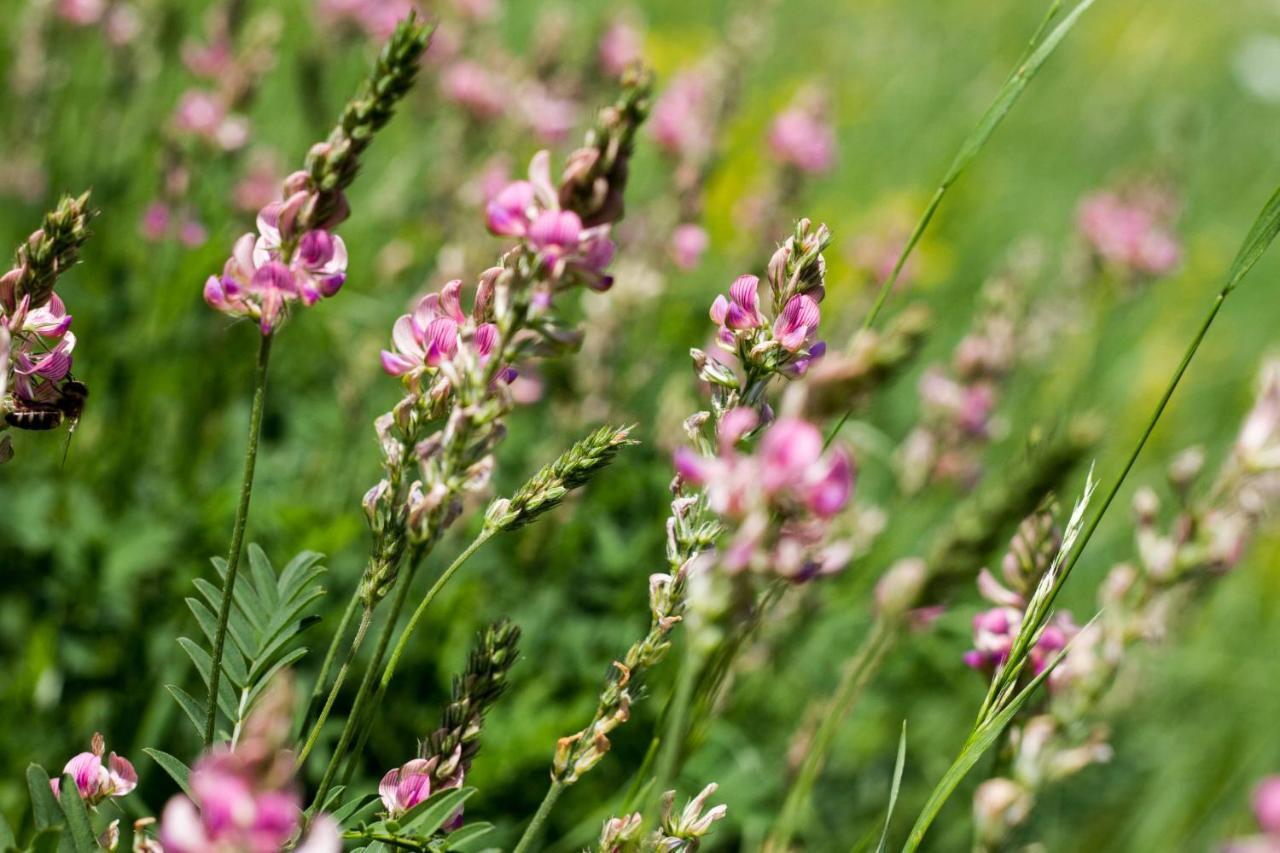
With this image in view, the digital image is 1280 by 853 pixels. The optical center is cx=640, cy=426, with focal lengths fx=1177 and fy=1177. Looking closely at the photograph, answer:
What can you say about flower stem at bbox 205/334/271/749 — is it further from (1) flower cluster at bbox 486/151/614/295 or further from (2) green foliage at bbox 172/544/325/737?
(1) flower cluster at bbox 486/151/614/295

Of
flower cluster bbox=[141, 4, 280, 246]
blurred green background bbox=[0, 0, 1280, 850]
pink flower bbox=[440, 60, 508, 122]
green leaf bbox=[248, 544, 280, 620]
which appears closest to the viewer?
green leaf bbox=[248, 544, 280, 620]

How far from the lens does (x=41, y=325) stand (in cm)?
113

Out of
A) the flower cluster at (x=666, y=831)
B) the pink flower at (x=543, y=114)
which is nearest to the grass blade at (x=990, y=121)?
the flower cluster at (x=666, y=831)

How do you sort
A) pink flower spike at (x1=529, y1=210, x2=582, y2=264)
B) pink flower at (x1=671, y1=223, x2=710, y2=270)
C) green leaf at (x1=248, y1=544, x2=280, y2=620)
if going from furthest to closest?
pink flower at (x1=671, y1=223, x2=710, y2=270)
green leaf at (x1=248, y1=544, x2=280, y2=620)
pink flower spike at (x1=529, y1=210, x2=582, y2=264)

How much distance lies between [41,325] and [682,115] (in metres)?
3.06

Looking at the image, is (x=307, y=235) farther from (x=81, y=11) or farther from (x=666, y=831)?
(x=81, y=11)

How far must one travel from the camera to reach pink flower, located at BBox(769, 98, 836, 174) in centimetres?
391

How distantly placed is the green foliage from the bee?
0.21 meters

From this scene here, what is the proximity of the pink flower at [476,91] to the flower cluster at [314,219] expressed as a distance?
2813mm

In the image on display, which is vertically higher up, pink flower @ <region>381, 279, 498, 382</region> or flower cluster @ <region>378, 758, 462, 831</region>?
pink flower @ <region>381, 279, 498, 382</region>

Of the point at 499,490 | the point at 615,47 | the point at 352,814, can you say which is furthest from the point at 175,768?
the point at 615,47

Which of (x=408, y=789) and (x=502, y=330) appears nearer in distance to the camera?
(x=502, y=330)

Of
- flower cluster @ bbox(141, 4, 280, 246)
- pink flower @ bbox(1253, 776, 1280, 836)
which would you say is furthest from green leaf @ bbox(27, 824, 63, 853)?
flower cluster @ bbox(141, 4, 280, 246)

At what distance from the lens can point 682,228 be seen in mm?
3463
